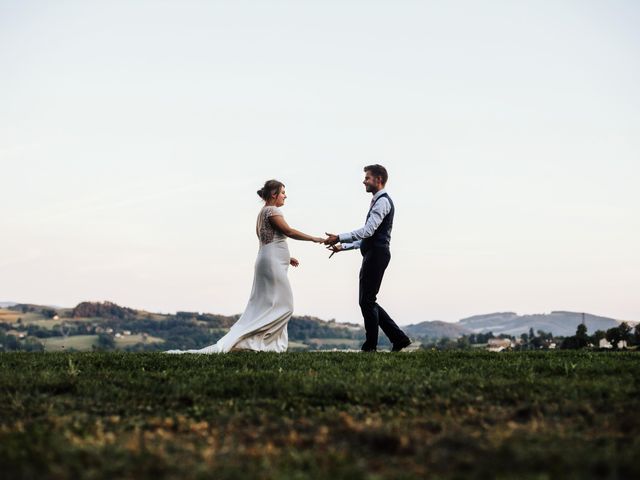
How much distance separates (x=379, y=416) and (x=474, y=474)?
245 cm

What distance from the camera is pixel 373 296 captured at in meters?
16.7

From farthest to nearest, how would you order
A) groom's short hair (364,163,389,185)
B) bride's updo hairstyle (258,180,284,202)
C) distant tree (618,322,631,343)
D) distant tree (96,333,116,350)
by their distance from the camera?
distant tree (96,333,116,350)
distant tree (618,322,631,343)
bride's updo hairstyle (258,180,284,202)
groom's short hair (364,163,389,185)

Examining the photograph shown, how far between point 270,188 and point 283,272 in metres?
1.93

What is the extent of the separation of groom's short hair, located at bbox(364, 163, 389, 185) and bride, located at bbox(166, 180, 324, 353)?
6.38ft

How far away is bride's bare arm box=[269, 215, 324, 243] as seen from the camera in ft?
56.0

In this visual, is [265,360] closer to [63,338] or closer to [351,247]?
[351,247]

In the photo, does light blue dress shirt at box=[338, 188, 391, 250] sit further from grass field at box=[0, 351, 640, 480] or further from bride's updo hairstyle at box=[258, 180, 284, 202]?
grass field at box=[0, 351, 640, 480]

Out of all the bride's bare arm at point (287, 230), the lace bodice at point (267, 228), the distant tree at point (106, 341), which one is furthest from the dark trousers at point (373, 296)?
the distant tree at point (106, 341)

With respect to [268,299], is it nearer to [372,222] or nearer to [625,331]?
[372,222]

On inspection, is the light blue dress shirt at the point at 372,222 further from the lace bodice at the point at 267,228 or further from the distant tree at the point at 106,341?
the distant tree at the point at 106,341

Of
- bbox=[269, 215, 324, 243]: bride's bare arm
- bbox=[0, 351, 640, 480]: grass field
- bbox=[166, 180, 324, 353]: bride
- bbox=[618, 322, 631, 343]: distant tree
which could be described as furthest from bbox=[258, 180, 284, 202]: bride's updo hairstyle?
bbox=[618, 322, 631, 343]: distant tree

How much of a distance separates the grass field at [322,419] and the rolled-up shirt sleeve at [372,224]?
4.94 m

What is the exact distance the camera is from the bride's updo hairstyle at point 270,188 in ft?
56.9

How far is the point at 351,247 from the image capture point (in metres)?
17.6
